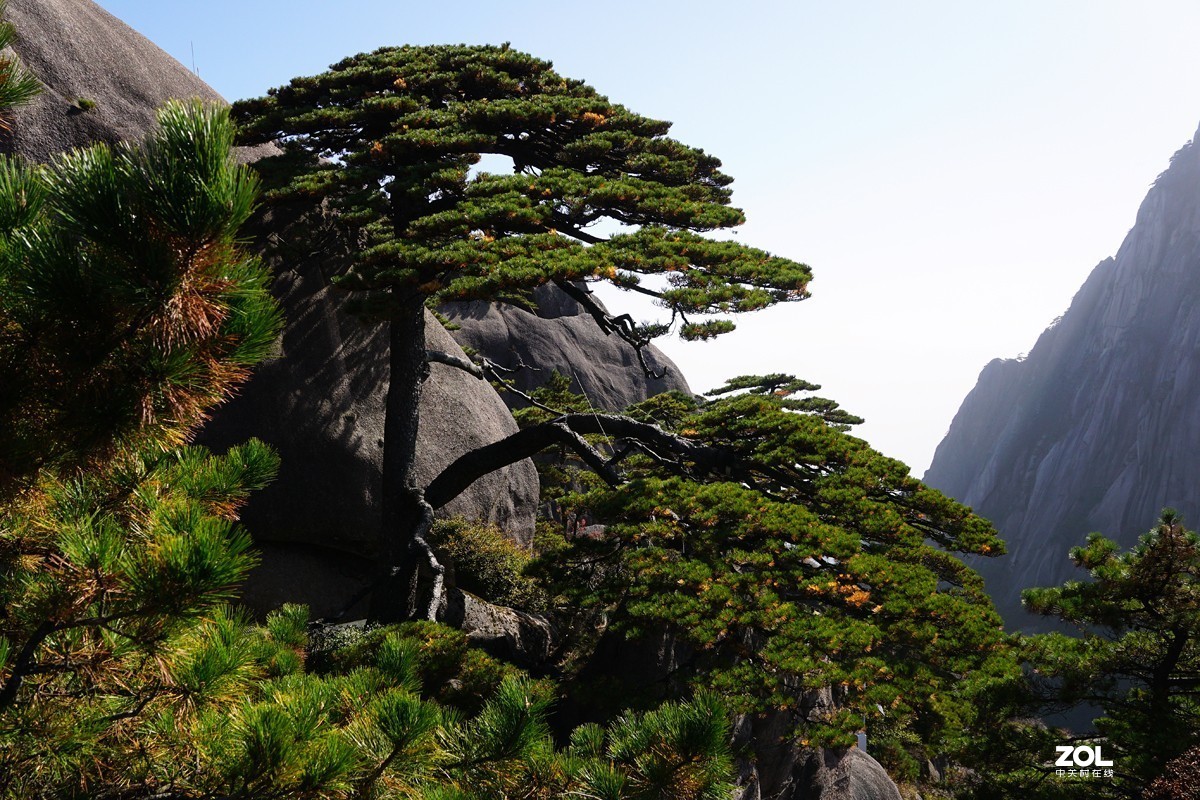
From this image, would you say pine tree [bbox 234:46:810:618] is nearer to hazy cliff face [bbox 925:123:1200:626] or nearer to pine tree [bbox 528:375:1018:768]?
pine tree [bbox 528:375:1018:768]

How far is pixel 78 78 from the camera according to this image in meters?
9.15

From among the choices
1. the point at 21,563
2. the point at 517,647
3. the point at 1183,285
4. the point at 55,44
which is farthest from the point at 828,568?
the point at 1183,285

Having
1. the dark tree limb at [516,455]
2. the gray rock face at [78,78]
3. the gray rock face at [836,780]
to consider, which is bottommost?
the gray rock face at [836,780]

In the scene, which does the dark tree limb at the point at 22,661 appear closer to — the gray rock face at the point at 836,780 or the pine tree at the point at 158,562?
the pine tree at the point at 158,562

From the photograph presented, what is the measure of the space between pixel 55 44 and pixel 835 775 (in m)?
12.5

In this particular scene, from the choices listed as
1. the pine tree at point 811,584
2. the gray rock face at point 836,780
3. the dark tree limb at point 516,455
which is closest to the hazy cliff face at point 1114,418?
the gray rock face at point 836,780

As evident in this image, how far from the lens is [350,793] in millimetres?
3080

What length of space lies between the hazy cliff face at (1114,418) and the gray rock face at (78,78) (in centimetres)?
7248

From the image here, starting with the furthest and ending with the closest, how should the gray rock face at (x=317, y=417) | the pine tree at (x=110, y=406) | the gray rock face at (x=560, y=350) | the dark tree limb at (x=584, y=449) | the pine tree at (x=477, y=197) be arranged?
the gray rock face at (x=560, y=350), the gray rock face at (x=317, y=417), the dark tree limb at (x=584, y=449), the pine tree at (x=477, y=197), the pine tree at (x=110, y=406)

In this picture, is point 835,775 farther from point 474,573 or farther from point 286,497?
point 286,497

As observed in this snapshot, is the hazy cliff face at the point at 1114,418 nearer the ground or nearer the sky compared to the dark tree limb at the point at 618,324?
nearer the sky

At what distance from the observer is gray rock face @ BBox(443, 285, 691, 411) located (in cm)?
3106

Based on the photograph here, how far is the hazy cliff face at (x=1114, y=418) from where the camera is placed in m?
68.0

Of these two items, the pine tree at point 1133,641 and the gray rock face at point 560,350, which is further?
the gray rock face at point 560,350
